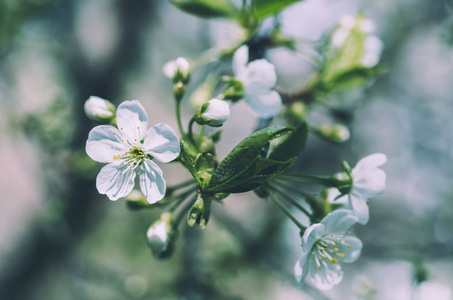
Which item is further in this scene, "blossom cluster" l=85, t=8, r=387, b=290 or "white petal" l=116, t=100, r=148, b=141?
"white petal" l=116, t=100, r=148, b=141

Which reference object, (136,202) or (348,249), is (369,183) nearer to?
(348,249)

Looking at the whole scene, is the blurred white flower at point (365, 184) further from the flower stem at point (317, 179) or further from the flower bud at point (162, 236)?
the flower bud at point (162, 236)

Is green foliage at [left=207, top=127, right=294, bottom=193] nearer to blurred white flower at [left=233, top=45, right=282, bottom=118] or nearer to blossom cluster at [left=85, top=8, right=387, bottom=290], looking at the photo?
blossom cluster at [left=85, top=8, right=387, bottom=290]

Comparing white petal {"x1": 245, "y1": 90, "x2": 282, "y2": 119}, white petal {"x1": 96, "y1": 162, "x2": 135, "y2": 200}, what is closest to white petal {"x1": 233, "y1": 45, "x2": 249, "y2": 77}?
white petal {"x1": 245, "y1": 90, "x2": 282, "y2": 119}

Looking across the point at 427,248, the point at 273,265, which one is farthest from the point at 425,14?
the point at 273,265

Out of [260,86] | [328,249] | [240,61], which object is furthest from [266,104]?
[328,249]
